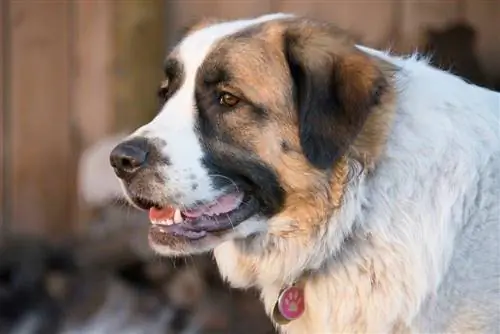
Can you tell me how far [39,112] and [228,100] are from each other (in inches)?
74.5

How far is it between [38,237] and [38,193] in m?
0.24

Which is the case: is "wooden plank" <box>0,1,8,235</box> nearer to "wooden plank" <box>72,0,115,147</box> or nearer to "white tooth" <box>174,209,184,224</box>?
"wooden plank" <box>72,0,115,147</box>

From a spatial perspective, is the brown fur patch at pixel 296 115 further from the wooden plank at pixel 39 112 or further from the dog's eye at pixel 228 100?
the wooden plank at pixel 39 112

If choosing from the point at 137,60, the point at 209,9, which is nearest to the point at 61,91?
the point at 137,60

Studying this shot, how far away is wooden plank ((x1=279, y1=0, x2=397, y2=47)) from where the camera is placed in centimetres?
401

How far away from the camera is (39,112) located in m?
4.02

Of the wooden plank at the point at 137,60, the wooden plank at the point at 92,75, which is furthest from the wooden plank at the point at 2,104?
the wooden plank at the point at 137,60

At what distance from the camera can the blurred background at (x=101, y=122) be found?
359cm

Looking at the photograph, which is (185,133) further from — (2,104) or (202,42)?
(2,104)

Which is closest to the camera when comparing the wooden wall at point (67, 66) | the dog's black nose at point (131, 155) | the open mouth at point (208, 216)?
the dog's black nose at point (131, 155)

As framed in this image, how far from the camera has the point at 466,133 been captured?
2342mm

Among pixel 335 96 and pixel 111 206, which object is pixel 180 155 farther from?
pixel 111 206

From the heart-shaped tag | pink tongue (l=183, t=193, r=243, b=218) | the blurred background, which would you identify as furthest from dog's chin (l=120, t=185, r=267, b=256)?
the blurred background

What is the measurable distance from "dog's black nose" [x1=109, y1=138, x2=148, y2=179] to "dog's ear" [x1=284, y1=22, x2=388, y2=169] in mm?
366
